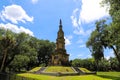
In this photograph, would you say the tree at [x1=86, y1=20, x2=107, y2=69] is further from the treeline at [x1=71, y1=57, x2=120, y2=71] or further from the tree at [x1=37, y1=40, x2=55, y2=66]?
the treeline at [x1=71, y1=57, x2=120, y2=71]

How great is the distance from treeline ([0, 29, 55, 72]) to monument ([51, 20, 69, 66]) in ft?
35.9

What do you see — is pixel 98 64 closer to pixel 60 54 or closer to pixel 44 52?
pixel 44 52

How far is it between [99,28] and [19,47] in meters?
23.8

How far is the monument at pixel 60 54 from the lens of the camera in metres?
48.6

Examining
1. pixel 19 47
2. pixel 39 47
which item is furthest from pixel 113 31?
pixel 39 47

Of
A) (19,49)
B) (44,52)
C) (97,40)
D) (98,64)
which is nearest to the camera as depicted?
(97,40)

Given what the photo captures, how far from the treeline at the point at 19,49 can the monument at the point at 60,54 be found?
1093cm

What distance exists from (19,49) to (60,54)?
13.5m

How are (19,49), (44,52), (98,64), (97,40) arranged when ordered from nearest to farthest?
(97,40), (19,49), (44,52), (98,64)

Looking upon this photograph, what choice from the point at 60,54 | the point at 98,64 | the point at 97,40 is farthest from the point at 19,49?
the point at 98,64

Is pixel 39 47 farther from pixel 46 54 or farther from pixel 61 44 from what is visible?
pixel 61 44

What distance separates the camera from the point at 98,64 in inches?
3438

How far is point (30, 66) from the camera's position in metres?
78.0

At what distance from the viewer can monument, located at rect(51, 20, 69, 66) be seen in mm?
48594
